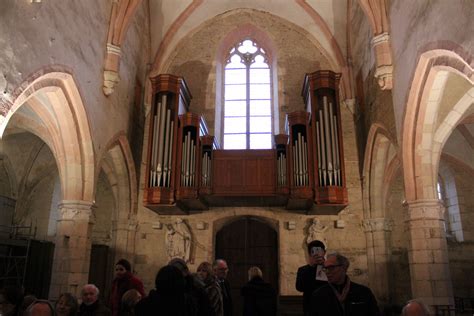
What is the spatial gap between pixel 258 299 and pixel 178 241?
21.0ft

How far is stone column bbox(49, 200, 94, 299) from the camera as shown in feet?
27.3

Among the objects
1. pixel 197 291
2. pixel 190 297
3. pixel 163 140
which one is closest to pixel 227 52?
pixel 163 140

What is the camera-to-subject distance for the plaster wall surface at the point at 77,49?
5945 mm

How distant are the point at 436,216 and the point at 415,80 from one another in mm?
2332

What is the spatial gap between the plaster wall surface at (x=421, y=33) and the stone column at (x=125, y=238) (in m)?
6.86

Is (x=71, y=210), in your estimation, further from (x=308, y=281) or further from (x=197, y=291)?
(x=308, y=281)

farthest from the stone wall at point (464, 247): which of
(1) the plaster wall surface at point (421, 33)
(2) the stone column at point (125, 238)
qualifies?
(2) the stone column at point (125, 238)

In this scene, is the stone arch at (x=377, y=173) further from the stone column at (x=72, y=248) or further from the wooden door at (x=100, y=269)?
the wooden door at (x=100, y=269)

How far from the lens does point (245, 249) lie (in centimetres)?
1215

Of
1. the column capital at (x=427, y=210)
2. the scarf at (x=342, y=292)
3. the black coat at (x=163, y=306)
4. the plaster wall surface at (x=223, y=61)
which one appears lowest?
the black coat at (x=163, y=306)

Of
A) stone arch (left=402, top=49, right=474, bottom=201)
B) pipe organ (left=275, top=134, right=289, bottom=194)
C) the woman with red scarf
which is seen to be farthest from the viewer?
pipe organ (left=275, top=134, right=289, bottom=194)

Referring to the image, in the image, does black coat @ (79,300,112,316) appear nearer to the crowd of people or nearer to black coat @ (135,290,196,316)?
the crowd of people

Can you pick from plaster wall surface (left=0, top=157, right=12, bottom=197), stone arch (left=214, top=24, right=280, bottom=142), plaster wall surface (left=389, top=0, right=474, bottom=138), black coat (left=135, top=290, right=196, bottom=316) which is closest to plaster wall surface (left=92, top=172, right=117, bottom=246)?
plaster wall surface (left=0, top=157, right=12, bottom=197)

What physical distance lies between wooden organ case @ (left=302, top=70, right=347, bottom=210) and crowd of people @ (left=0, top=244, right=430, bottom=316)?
16.3 ft
